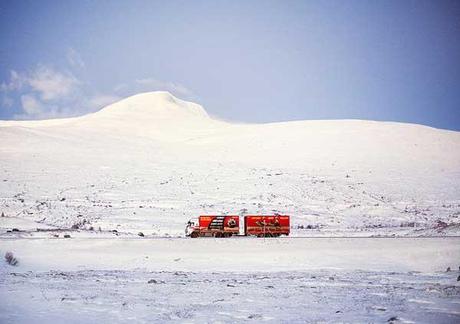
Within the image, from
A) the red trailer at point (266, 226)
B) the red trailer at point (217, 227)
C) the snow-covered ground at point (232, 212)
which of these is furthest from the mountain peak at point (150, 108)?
the red trailer at point (266, 226)

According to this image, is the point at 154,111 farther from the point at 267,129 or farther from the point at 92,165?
the point at 92,165

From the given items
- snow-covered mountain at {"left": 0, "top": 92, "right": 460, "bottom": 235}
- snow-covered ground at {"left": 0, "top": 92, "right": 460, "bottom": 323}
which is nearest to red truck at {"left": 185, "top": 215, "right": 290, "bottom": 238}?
snow-covered ground at {"left": 0, "top": 92, "right": 460, "bottom": 323}

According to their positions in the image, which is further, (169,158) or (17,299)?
(169,158)

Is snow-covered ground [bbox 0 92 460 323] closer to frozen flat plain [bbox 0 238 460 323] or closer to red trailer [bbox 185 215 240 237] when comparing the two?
frozen flat plain [bbox 0 238 460 323]

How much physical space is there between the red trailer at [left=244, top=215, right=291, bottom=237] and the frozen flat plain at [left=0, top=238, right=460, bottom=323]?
2098 millimetres

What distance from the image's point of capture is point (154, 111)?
122m

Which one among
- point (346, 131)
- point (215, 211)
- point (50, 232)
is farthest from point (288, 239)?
point (346, 131)

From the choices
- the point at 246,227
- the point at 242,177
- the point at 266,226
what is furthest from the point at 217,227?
the point at 242,177

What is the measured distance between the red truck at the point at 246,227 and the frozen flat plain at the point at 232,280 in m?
2.19

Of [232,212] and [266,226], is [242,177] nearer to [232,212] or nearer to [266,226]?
[232,212]

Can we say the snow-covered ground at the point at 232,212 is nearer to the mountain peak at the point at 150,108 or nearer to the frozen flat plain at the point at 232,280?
the frozen flat plain at the point at 232,280

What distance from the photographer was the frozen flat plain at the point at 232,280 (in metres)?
10.1

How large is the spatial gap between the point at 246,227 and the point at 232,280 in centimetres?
1190

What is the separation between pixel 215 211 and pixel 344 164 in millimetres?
24471
